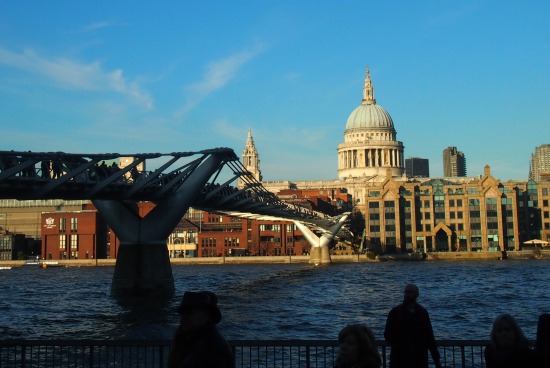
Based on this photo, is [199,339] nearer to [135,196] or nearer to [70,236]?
[135,196]

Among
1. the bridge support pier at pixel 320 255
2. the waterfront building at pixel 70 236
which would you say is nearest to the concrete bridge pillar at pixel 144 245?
the bridge support pier at pixel 320 255

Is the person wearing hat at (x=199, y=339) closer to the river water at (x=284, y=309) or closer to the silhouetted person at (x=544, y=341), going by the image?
the silhouetted person at (x=544, y=341)

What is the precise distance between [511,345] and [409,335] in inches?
123

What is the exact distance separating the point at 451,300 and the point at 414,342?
3527cm

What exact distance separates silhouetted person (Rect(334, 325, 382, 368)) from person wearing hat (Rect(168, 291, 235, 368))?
1136 mm

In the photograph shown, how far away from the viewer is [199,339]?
708cm

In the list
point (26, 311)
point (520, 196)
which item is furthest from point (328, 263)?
point (26, 311)

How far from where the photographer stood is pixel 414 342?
11102 mm

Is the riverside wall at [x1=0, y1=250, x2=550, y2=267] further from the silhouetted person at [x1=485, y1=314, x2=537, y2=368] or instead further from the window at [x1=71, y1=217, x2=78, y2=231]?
the silhouetted person at [x1=485, y1=314, x2=537, y2=368]

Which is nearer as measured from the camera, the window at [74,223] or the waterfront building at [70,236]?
the waterfront building at [70,236]

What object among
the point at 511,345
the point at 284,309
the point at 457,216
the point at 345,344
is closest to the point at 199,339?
the point at 345,344

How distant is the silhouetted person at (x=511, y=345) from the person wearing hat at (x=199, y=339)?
9.47 ft

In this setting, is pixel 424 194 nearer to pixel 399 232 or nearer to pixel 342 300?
pixel 399 232

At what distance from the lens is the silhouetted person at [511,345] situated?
8.02m
